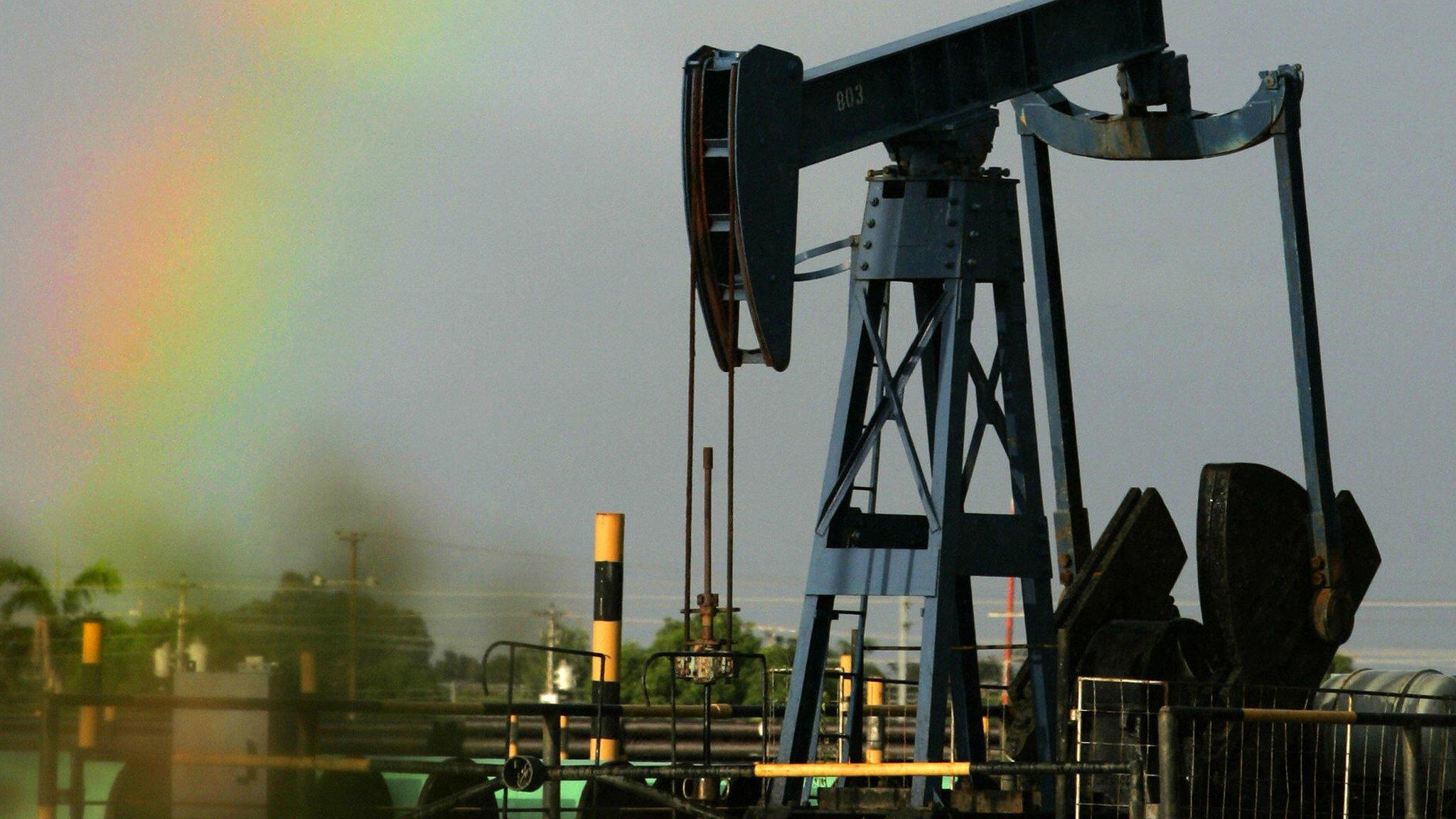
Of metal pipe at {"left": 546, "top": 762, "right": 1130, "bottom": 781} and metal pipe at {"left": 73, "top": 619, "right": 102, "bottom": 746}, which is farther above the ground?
metal pipe at {"left": 73, "top": 619, "right": 102, "bottom": 746}

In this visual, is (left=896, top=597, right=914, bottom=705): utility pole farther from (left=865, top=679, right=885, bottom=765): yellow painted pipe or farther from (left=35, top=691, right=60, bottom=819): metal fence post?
(left=35, top=691, right=60, bottom=819): metal fence post

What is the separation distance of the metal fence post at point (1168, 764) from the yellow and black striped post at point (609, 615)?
6.10 metres

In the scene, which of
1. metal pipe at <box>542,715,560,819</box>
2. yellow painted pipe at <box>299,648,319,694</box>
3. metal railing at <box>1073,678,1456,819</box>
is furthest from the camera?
metal railing at <box>1073,678,1456,819</box>

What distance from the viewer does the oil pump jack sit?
10.5 m

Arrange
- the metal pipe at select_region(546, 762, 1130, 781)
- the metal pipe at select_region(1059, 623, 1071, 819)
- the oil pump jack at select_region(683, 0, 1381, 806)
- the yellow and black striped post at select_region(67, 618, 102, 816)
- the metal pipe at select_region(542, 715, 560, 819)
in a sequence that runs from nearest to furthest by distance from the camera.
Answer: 1. the yellow and black striped post at select_region(67, 618, 102, 816)
2. the metal pipe at select_region(546, 762, 1130, 781)
3. the metal pipe at select_region(1059, 623, 1071, 819)
4. the metal pipe at select_region(542, 715, 560, 819)
5. the oil pump jack at select_region(683, 0, 1381, 806)

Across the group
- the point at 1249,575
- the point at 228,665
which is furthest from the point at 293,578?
the point at 1249,575

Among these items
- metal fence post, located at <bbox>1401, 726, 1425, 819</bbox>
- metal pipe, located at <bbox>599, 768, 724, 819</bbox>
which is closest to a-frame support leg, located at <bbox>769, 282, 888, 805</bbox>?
metal pipe, located at <bbox>599, 768, 724, 819</bbox>

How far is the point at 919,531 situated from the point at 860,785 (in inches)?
65.6

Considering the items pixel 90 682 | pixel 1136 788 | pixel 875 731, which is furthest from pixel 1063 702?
pixel 875 731

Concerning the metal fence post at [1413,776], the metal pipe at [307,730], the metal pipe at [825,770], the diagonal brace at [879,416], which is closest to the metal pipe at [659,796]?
the metal pipe at [825,770]

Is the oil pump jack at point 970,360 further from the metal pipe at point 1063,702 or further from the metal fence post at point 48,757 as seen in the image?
the metal fence post at point 48,757

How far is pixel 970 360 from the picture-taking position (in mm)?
11297

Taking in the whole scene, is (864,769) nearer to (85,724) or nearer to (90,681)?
(85,724)

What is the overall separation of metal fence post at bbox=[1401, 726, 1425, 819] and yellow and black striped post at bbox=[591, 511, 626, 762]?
633 cm
